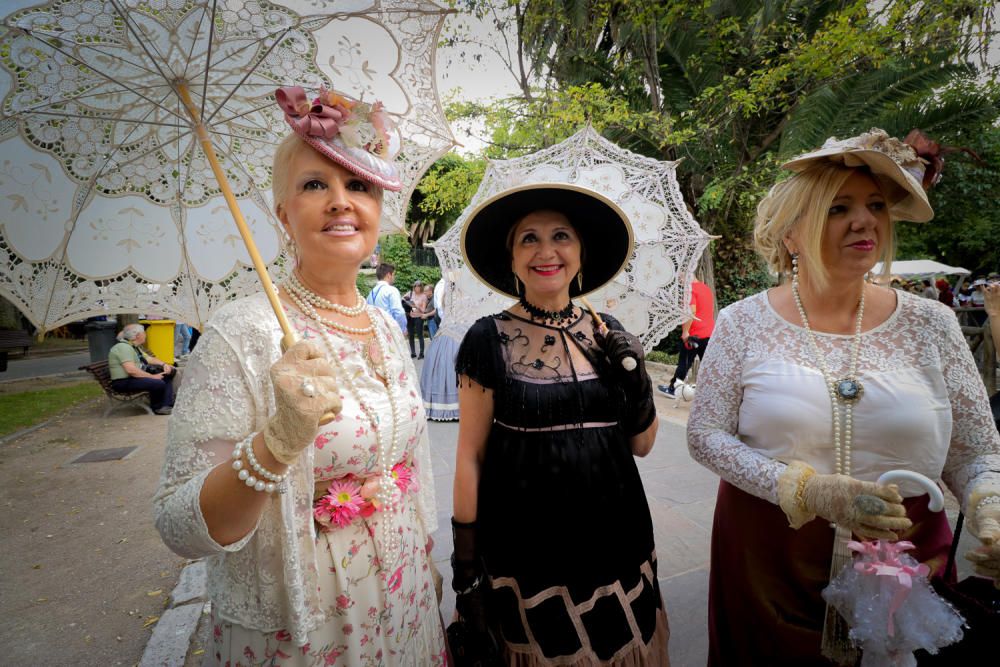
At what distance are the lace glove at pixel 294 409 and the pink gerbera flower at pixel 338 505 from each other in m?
0.33

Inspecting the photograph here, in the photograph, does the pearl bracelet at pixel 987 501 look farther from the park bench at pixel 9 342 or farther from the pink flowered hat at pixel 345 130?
the park bench at pixel 9 342

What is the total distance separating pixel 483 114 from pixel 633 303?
9.32 meters

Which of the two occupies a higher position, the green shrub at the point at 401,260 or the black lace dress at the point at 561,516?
the green shrub at the point at 401,260

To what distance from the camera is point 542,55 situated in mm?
11414

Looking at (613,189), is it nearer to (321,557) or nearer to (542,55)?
(321,557)

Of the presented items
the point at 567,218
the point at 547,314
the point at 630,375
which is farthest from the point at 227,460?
the point at 567,218

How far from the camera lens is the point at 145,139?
1545 mm

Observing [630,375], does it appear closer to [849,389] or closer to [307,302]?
[849,389]

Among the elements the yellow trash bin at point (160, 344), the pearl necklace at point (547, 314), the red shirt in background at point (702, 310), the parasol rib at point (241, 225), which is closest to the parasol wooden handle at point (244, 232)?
the parasol rib at point (241, 225)

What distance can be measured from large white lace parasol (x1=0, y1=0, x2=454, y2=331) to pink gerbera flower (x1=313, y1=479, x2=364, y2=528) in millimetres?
675

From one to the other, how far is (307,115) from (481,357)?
0.95 metres

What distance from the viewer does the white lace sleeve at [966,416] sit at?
161cm

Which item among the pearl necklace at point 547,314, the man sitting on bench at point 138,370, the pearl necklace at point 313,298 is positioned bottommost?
the man sitting on bench at point 138,370

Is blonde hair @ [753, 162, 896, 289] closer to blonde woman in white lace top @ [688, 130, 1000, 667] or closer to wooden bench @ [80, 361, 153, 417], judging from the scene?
blonde woman in white lace top @ [688, 130, 1000, 667]
